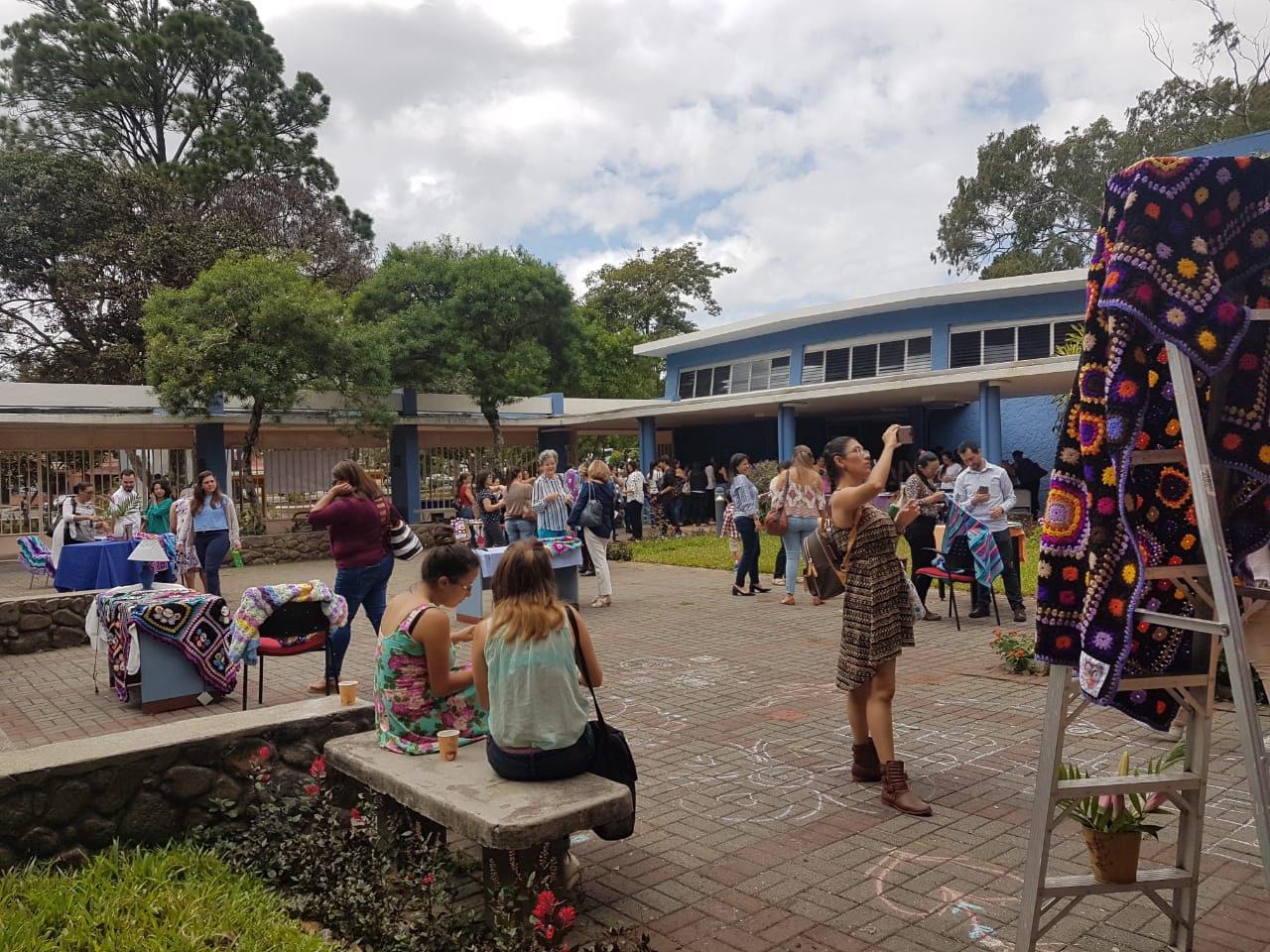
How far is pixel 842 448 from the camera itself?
15.8 ft

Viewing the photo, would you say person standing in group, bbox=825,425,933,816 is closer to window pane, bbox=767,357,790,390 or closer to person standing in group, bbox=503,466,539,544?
person standing in group, bbox=503,466,539,544

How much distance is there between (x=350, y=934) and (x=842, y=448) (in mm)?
3053

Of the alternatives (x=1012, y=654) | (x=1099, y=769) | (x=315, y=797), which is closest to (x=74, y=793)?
(x=315, y=797)

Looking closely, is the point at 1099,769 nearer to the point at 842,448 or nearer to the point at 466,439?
the point at 842,448

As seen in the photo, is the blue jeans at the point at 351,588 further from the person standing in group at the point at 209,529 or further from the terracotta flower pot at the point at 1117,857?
the terracotta flower pot at the point at 1117,857

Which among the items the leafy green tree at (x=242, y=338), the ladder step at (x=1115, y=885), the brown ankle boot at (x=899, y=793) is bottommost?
the brown ankle boot at (x=899, y=793)

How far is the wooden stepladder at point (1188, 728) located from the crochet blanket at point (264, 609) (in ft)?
16.7

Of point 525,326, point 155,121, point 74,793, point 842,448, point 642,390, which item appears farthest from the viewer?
point 642,390

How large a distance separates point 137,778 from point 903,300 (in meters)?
19.8

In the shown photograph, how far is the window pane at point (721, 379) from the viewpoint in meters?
26.7

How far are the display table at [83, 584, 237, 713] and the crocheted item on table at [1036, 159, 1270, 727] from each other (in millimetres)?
6291

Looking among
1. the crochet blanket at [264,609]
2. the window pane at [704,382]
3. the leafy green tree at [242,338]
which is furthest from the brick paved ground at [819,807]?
the window pane at [704,382]

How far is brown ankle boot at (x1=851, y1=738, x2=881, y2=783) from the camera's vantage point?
4.82m

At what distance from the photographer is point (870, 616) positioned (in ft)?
15.0
